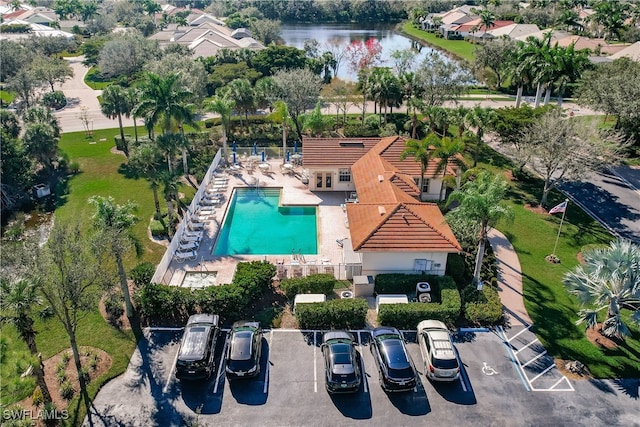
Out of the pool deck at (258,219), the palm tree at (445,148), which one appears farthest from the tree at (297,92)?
the palm tree at (445,148)

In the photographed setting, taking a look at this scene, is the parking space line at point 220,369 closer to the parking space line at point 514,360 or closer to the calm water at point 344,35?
the parking space line at point 514,360

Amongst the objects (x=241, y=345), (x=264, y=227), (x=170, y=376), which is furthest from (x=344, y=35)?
(x=170, y=376)

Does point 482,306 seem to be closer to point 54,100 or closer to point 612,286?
point 612,286

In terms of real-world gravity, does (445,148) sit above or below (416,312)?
above

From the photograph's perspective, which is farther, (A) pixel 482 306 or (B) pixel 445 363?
(A) pixel 482 306

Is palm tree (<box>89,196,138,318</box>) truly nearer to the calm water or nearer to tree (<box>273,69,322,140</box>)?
tree (<box>273,69,322,140</box>)

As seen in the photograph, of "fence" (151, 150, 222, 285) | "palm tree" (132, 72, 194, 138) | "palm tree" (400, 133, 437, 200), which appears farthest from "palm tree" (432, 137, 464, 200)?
"palm tree" (132, 72, 194, 138)

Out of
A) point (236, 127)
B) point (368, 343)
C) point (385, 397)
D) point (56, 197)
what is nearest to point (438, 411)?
point (385, 397)
